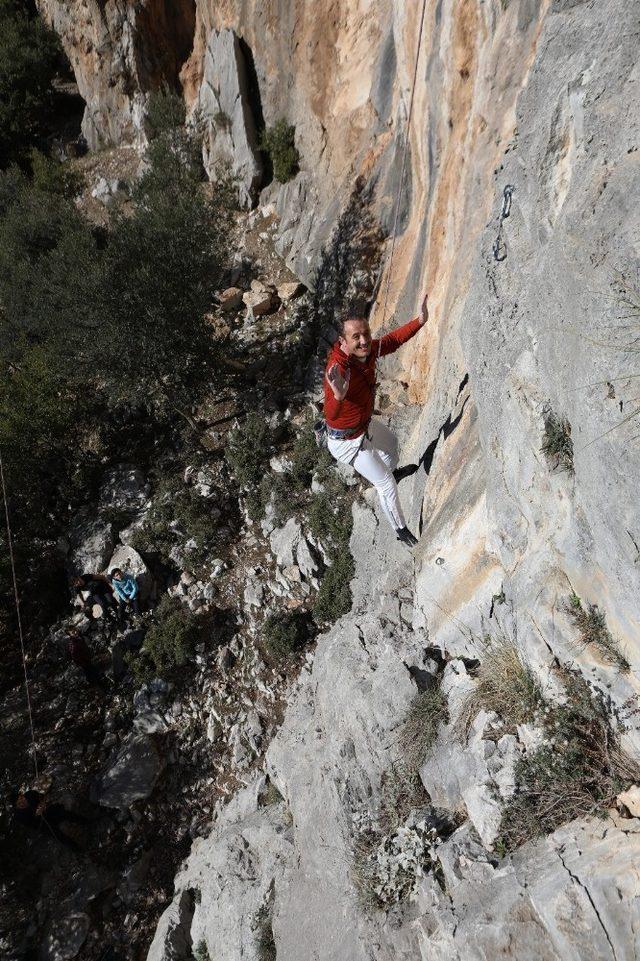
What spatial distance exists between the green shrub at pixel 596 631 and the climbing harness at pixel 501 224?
108 inches

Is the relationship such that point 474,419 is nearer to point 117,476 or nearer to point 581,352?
point 581,352

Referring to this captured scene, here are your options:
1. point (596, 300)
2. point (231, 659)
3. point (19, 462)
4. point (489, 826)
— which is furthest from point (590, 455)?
point (19, 462)

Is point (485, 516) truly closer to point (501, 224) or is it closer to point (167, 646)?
point (501, 224)

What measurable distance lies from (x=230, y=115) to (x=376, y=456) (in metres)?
15.1

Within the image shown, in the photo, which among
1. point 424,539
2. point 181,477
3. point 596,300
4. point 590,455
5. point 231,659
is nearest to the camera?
point 596,300

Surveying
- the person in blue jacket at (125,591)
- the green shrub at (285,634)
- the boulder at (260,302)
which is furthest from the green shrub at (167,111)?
the green shrub at (285,634)

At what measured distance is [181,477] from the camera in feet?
40.3

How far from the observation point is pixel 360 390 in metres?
5.52

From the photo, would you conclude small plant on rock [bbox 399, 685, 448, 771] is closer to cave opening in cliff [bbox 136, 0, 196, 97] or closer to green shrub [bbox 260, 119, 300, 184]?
green shrub [bbox 260, 119, 300, 184]

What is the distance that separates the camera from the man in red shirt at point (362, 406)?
5082mm

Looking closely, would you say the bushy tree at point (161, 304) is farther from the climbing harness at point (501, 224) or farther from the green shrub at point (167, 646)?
the climbing harness at point (501, 224)

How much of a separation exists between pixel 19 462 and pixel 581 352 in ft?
40.7

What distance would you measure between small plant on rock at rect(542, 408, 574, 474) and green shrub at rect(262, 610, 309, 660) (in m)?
6.30

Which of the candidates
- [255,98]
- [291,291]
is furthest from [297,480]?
[255,98]
